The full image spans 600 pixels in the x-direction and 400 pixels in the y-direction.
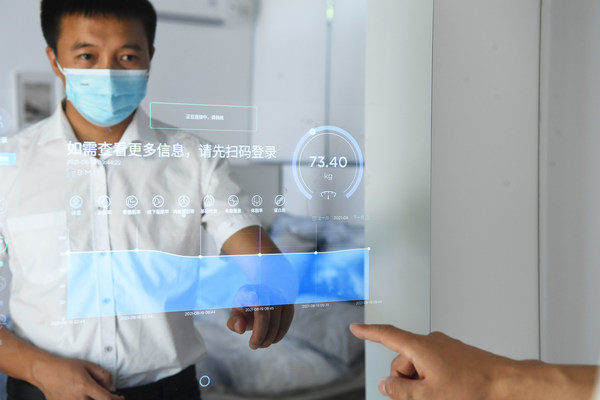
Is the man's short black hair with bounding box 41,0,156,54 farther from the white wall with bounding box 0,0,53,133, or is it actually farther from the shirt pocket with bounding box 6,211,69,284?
the shirt pocket with bounding box 6,211,69,284

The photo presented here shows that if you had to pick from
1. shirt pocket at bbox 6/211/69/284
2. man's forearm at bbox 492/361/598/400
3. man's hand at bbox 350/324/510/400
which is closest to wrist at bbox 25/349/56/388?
shirt pocket at bbox 6/211/69/284

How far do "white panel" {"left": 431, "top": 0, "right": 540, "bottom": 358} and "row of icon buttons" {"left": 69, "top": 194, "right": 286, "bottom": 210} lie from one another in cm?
57

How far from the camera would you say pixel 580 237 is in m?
1.41

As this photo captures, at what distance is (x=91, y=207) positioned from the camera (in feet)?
3.07

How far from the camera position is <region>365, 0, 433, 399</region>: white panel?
1155 mm

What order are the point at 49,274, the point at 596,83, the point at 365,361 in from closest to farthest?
the point at 49,274 → the point at 365,361 → the point at 596,83

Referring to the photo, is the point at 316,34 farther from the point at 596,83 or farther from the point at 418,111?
the point at 596,83

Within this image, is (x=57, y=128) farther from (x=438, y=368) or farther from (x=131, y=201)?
(x=438, y=368)

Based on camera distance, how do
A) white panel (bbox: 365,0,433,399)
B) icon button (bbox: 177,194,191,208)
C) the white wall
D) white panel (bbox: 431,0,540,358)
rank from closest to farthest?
the white wall → icon button (bbox: 177,194,191,208) → white panel (bbox: 365,0,433,399) → white panel (bbox: 431,0,540,358)

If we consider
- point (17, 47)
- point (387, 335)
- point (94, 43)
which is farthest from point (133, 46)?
point (387, 335)

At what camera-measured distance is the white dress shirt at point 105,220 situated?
91cm

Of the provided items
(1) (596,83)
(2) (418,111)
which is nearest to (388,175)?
(2) (418,111)

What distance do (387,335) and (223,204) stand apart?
46 centimetres

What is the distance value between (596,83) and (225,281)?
1195 mm
